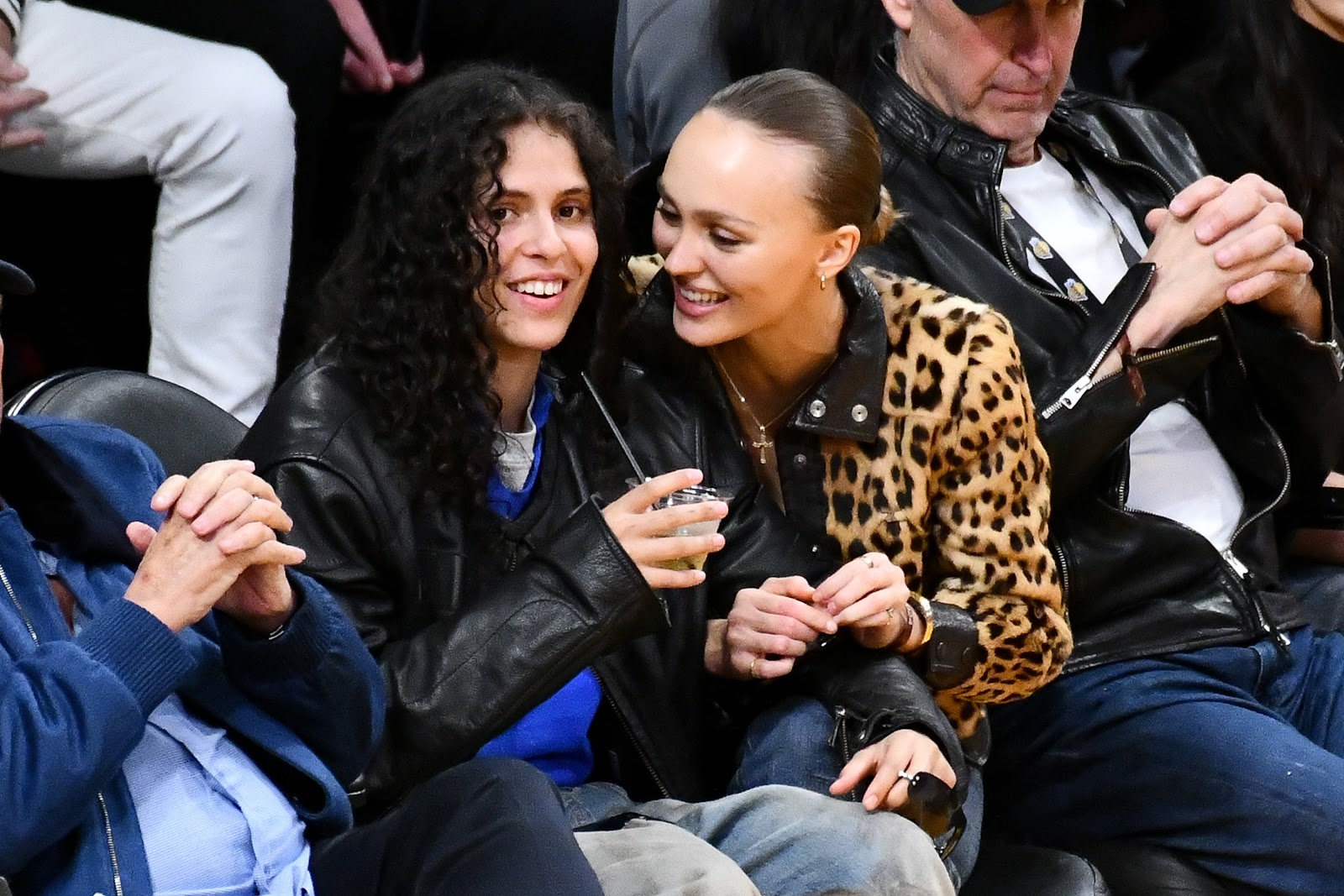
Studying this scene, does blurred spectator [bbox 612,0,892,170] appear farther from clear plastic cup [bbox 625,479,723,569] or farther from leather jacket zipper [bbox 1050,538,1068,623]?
clear plastic cup [bbox 625,479,723,569]

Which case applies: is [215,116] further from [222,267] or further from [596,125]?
[596,125]

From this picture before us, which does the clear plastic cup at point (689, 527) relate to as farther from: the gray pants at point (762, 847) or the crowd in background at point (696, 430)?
the gray pants at point (762, 847)

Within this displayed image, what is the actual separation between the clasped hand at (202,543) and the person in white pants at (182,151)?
1210 mm

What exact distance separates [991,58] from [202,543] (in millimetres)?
1686

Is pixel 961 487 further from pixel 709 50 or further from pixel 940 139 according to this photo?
pixel 709 50

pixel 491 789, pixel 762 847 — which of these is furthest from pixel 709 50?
pixel 491 789

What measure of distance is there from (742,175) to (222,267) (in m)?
0.95

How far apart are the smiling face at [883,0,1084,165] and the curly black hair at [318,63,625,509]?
76 cm

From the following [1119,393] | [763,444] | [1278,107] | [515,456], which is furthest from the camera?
[1278,107]

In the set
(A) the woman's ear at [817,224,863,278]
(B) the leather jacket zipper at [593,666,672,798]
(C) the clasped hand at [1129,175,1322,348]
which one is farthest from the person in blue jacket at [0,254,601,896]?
(C) the clasped hand at [1129,175,1322,348]

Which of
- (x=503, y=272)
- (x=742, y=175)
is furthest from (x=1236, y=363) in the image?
(x=503, y=272)

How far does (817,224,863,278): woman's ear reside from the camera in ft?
8.96

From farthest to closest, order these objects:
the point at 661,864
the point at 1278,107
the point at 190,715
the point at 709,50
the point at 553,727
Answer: the point at 1278,107 < the point at 709,50 < the point at 553,727 < the point at 661,864 < the point at 190,715

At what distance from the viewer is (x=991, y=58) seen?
3.12 metres
